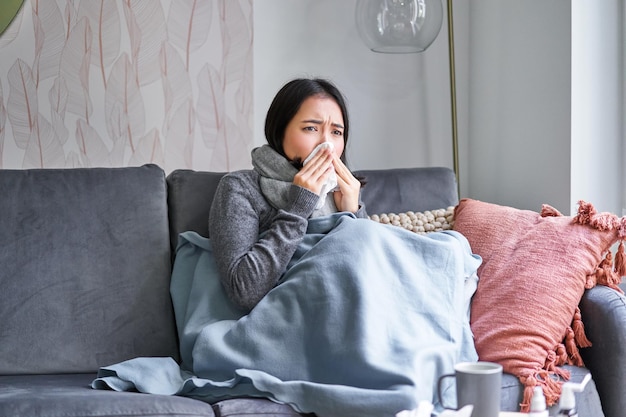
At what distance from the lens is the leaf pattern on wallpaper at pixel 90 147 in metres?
3.09

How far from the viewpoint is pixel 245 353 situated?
1855 millimetres

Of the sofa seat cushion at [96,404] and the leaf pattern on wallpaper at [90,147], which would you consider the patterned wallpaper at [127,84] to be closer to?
the leaf pattern on wallpaper at [90,147]

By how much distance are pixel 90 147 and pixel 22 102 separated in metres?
0.29

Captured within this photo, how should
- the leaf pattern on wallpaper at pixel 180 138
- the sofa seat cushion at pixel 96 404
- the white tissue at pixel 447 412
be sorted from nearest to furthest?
1. the white tissue at pixel 447 412
2. the sofa seat cushion at pixel 96 404
3. the leaf pattern on wallpaper at pixel 180 138

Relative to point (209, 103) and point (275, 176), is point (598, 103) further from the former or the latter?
point (209, 103)

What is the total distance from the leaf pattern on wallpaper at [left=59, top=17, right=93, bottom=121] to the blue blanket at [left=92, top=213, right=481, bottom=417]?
1340mm

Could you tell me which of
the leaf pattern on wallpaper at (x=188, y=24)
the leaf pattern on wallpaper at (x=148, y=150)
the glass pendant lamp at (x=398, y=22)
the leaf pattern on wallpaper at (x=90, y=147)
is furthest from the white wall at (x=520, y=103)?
the leaf pattern on wallpaper at (x=90, y=147)

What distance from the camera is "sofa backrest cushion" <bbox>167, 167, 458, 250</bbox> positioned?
2.24 m

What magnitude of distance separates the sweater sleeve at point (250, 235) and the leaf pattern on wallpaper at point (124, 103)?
1.08m

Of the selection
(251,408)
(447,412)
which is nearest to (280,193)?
(251,408)

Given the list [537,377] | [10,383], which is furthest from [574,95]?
[10,383]

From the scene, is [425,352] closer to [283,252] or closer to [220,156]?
[283,252]

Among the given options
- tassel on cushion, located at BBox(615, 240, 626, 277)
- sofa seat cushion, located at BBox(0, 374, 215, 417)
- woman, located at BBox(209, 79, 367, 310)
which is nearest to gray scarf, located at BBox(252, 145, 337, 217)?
woman, located at BBox(209, 79, 367, 310)

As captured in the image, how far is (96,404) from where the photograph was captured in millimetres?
1622
